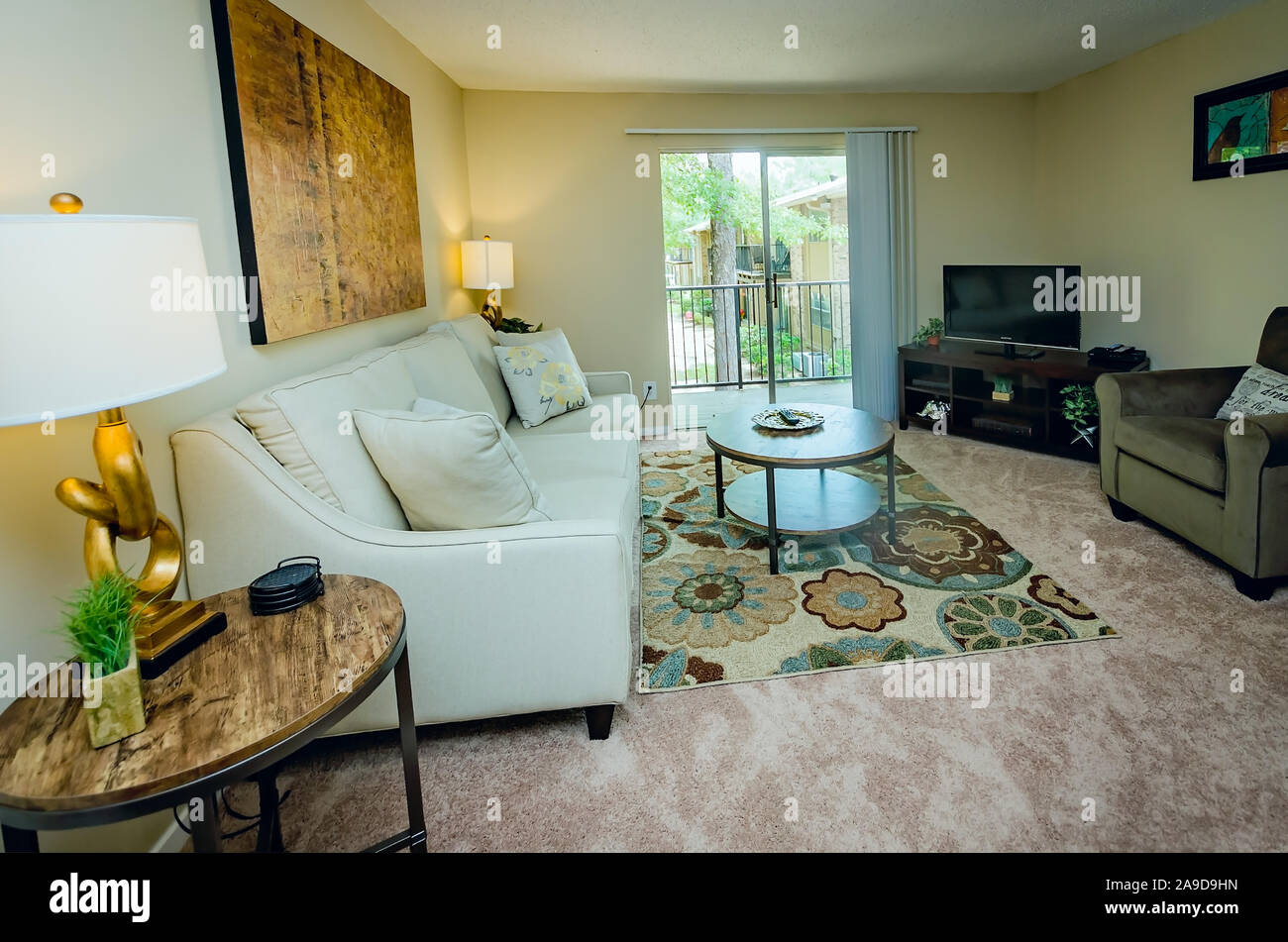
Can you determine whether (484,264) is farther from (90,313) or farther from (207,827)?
(207,827)

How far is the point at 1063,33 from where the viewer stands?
406 cm

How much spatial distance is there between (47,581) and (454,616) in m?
0.80

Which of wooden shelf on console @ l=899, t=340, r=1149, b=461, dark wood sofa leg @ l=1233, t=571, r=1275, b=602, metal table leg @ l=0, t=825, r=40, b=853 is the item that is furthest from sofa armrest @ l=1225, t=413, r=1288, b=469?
metal table leg @ l=0, t=825, r=40, b=853

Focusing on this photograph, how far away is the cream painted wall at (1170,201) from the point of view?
379 cm

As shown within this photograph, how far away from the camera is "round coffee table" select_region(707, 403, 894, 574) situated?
287 centimetres

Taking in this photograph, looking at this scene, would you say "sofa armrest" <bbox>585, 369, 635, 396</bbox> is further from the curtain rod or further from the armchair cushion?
the armchair cushion

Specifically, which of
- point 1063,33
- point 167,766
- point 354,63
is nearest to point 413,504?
point 167,766

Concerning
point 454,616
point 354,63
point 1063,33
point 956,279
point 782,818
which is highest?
point 1063,33

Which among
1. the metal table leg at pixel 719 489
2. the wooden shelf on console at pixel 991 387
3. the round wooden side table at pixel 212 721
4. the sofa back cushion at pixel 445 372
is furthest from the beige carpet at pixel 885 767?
the wooden shelf on console at pixel 991 387

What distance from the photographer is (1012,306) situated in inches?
188

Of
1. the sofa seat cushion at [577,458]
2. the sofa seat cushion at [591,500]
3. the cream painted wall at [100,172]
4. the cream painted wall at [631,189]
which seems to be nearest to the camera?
the cream painted wall at [100,172]

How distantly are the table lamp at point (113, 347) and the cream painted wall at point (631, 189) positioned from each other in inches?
157

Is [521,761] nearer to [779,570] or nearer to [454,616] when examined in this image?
[454,616]

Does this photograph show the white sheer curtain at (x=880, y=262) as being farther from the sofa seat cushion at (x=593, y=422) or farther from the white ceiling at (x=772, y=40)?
the sofa seat cushion at (x=593, y=422)
